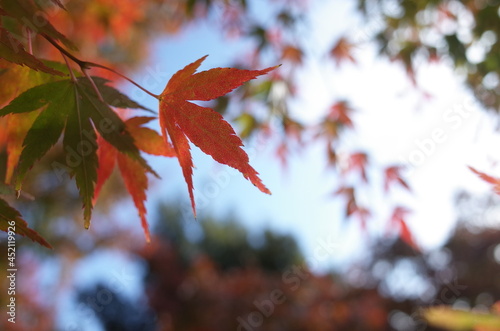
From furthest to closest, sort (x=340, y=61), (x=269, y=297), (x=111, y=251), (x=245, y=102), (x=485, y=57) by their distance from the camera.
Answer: (x=111, y=251) → (x=269, y=297) → (x=340, y=61) → (x=245, y=102) → (x=485, y=57)

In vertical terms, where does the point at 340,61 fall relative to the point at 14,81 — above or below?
above

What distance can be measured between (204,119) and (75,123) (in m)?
0.18

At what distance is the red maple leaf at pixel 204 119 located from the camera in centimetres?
51

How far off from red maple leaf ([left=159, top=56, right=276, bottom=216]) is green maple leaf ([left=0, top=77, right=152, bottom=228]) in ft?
0.25

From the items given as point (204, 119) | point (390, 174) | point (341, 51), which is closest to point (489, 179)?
point (204, 119)

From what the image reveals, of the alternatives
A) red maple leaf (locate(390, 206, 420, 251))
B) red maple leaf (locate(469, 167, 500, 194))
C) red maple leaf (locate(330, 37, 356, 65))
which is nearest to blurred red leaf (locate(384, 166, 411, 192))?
red maple leaf (locate(390, 206, 420, 251))

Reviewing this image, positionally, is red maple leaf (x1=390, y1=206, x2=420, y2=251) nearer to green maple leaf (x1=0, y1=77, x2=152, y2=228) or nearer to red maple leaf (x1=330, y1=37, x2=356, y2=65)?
red maple leaf (x1=330, y1=37, x2=356, y2=65)

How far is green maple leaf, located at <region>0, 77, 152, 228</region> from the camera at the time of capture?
21.2 inches

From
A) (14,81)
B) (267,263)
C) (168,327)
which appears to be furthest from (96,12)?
(267,263)

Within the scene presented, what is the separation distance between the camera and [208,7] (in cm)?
140

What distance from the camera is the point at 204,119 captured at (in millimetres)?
515

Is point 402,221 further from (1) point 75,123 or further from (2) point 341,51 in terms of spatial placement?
(1) point 75,123

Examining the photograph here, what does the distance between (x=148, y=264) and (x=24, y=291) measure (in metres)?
2.07

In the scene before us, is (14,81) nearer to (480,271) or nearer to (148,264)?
(480,271)
